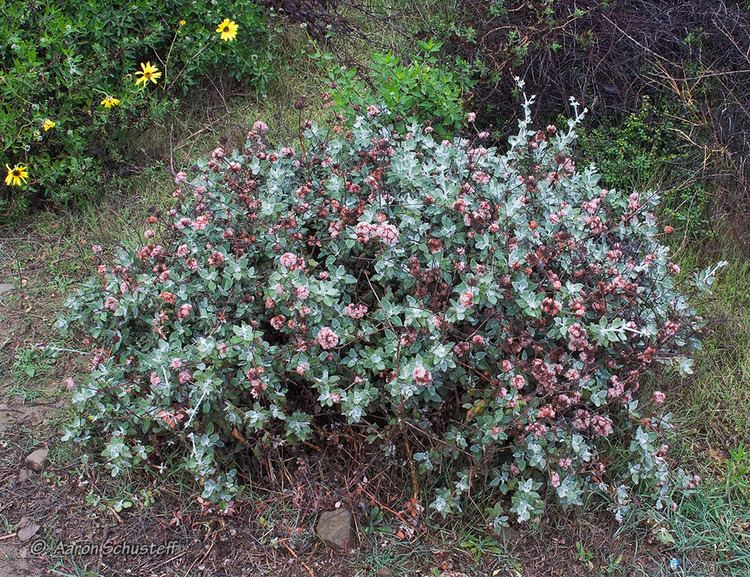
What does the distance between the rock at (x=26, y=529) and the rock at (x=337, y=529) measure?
0.94 metres

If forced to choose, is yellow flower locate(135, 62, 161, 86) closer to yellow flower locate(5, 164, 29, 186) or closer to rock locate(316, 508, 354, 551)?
yellow flower locate(5, 164, 29, 186)

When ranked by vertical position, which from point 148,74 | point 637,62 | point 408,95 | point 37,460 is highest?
point 148,74

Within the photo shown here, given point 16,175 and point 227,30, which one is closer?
point 16,175

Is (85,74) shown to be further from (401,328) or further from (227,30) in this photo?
(401,328)

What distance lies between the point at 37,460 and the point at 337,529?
1107 mm

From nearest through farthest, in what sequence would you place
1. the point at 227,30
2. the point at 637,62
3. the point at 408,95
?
the point at 408,95
the point at 637,62
the point at 227,30

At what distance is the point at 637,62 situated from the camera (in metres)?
3.70

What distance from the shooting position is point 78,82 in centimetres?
371

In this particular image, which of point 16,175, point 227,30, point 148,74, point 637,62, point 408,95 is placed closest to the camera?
point 408,95

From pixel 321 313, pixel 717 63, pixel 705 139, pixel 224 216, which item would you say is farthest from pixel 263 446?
pixel 717 63

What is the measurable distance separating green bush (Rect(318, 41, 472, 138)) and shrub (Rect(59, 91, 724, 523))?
71 centimetres

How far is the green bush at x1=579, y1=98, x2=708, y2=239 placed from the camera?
11.3ft

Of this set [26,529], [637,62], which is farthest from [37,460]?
[637,62]

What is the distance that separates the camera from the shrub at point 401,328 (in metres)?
2.27
